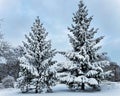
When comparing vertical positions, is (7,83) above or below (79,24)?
below

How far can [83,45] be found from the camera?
29.1 metres

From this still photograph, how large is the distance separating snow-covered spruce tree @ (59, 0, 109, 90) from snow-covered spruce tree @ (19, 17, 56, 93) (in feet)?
4.36

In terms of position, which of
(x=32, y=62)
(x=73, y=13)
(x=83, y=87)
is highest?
(x=73, y=13)

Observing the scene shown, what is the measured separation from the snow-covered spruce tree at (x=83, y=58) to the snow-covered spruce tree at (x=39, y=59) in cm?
133

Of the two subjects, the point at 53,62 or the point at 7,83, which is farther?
the point at 7,83

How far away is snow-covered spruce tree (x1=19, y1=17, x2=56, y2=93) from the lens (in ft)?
93.2

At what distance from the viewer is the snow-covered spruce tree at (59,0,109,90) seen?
2809 cm

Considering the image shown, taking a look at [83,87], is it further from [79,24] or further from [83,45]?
[79,24]

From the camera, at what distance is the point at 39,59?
29.3m

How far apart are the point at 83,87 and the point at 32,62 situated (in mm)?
5187

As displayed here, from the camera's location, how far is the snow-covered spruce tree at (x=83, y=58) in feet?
92.2

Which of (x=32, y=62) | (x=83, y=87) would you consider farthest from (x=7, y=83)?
(x=83, y=87)

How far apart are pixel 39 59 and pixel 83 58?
13.5 feet

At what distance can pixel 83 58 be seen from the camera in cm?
2820
